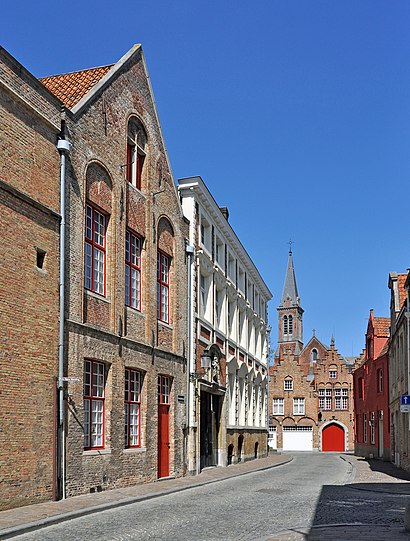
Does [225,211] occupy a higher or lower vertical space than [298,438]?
higher

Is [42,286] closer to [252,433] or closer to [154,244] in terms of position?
[154,244]

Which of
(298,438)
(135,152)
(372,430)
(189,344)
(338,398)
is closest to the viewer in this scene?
(135,152)

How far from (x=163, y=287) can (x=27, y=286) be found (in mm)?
8697

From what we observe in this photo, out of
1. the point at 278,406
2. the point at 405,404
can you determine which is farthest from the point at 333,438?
the point at 405,404

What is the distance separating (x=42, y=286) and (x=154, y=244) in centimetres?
684

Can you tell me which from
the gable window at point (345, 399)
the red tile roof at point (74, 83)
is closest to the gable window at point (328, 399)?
the gable window at point (345, 399)

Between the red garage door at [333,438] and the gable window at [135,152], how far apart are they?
4888 cm

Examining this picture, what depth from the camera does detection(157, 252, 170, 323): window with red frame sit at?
22458 millimetres

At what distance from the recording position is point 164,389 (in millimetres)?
22484

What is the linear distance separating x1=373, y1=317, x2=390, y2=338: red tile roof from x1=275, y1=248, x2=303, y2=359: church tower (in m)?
75.8

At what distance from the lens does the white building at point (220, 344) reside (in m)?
Answer: 25.6

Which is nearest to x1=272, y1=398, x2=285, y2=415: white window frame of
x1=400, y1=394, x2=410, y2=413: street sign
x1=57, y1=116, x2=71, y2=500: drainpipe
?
x1=400, y1=394, x2=410, y2=413: street sign

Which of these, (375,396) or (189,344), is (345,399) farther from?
(189,344)

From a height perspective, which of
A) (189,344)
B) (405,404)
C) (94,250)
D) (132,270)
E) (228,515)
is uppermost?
(94,250)
